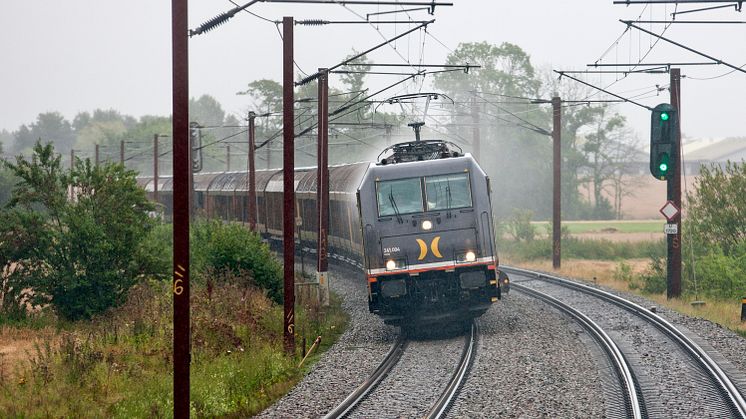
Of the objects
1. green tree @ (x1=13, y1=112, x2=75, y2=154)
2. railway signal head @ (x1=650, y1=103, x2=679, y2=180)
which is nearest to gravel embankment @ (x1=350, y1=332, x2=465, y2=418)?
railway signal head @ (x1=650, y1=103, x2=679, y2=180)

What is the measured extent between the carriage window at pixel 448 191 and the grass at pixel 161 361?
12.4ft

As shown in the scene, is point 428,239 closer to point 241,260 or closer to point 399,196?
point 399,196

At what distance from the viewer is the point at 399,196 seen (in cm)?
1906

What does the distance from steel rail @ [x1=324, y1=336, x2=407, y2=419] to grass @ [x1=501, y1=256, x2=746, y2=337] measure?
7491mm

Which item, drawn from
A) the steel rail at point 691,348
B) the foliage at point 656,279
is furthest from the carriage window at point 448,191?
the foliage at point 656,279

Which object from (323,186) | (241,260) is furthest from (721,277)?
(241,260)

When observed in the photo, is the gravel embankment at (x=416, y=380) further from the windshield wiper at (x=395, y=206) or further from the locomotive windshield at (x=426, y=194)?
the locomotive windshield at (x=426, y=194)

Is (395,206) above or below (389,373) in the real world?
above

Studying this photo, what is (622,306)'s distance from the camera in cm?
2412

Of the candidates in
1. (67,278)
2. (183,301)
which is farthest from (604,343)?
(67,278)

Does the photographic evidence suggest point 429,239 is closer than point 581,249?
Yes

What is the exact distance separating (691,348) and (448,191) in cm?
541

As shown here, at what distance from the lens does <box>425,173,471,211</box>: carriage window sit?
62.0 feet

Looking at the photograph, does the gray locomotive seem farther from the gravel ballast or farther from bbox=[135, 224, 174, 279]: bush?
bbox=[135, 224, 174, 279]: bush
